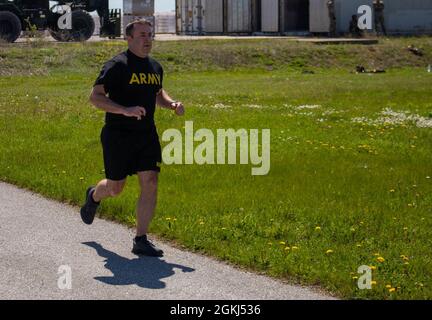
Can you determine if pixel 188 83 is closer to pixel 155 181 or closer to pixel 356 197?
pixel 356 197

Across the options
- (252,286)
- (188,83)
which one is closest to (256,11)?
(188,83)

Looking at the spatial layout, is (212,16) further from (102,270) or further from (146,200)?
(102,270)

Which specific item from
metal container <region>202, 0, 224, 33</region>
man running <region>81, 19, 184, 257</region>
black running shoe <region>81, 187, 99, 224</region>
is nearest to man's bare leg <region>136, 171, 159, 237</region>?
man running <region>81, 19, 184, 257</region>

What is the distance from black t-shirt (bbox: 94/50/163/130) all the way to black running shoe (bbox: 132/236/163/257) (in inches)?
40.3

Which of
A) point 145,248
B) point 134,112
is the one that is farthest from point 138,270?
point 134,112

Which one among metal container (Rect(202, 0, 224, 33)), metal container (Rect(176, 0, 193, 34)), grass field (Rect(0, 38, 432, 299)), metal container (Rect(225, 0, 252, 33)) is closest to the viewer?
grass field (Rect(0, 38, 432, 299))

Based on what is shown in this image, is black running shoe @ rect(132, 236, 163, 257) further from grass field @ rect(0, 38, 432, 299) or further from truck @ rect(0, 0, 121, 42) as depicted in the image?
truck @ rect(0, 0, 121, 42)

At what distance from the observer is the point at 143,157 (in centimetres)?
824

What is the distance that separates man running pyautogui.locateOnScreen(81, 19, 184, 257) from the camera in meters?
8.20

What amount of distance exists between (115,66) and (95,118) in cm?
1069

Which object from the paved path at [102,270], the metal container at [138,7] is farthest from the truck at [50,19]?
the paved path at [102,270]

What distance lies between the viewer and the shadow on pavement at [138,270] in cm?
732

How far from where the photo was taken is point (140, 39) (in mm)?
8195
